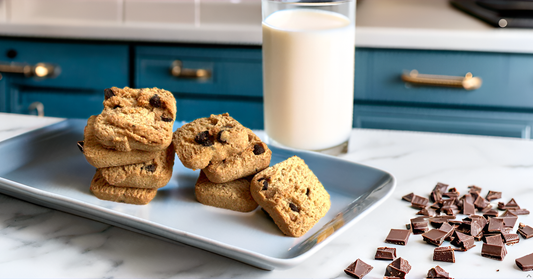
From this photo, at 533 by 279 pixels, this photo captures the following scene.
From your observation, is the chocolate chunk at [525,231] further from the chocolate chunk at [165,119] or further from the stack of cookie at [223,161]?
the chocolate chunk at [165,119]

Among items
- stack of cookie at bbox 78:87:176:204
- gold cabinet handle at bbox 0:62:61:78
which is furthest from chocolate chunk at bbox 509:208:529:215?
gold cabinet handle at bbox 0:62:61:78

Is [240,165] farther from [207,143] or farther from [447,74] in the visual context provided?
[447,74]

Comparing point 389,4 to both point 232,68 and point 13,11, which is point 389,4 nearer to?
point 232,68

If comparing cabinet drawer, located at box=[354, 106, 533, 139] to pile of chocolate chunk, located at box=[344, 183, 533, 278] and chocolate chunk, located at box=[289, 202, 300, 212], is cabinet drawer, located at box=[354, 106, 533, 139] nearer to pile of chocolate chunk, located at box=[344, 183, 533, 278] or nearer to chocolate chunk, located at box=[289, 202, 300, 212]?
pile of chocolate chunk, located at box=[344, 183, 533, 278]

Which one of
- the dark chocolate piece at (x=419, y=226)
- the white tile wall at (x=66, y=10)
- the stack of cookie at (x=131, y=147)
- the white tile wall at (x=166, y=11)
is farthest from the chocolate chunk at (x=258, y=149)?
the white tile wall at (x=66, y=10)

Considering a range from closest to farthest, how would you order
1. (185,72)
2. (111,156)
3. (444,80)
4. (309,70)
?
(111,156), (309,70), (444,80), (185,72)

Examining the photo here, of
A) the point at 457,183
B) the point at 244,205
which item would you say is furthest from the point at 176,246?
the point at 457,183

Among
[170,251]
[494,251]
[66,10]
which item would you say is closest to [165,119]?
[170,251]
